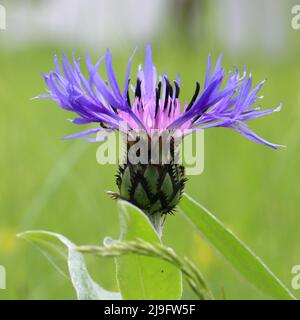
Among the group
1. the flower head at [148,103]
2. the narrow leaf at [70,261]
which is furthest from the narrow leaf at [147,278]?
the flower head at [148,103]

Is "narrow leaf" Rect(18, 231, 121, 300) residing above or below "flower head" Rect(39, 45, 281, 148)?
below

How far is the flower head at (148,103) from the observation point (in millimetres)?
997

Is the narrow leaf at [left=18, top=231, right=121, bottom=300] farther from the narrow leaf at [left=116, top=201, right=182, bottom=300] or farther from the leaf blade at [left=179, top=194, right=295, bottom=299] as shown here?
the leaf blade at [left=179, top=194, right=295, bottom=299]

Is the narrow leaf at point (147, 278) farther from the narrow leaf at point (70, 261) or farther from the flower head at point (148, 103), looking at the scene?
the flower head at point (148, 103)

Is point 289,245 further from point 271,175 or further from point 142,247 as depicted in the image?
point 142,247

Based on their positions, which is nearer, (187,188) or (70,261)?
(70,261)

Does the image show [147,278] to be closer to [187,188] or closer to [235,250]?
[235,250]

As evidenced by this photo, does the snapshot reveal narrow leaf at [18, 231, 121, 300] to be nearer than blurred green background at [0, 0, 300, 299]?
Yes

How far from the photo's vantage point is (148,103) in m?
1.06

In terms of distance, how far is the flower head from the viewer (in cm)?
100

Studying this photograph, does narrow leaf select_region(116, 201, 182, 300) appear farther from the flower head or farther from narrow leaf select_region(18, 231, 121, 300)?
the flower head

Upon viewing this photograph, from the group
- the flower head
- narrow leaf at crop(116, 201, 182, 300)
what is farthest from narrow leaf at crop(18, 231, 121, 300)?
the flower head

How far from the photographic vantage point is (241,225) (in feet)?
6.56

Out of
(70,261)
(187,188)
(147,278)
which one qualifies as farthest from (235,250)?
(187,188)
